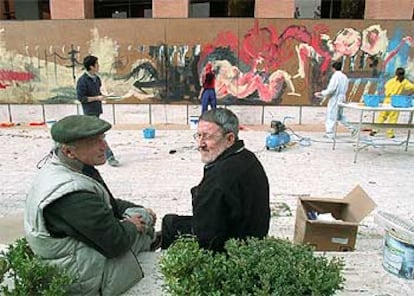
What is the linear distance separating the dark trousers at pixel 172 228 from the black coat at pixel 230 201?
0.39 meters

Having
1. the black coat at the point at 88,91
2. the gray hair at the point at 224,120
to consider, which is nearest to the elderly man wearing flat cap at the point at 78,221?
the gray hair at the point at 224,120

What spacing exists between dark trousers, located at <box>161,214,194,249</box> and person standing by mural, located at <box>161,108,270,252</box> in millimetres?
345

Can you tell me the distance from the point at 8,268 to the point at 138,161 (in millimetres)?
5337

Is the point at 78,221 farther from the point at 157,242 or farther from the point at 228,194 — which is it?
the point at 157,242

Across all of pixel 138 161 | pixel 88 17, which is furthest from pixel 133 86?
pixel 138 161

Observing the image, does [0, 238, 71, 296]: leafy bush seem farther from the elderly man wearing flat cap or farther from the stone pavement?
the stone pavement

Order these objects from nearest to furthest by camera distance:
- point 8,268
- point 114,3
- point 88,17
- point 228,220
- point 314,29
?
point 8,268 → point 228,220 → point 314,29 → point 88,17 → point 114,3

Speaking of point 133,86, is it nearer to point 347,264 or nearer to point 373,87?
point 373,87

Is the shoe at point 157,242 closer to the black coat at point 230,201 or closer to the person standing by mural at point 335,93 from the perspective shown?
the black coat at point 230,201

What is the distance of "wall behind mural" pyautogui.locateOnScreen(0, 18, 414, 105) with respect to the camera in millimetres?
11086

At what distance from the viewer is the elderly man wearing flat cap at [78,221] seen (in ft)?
6.10

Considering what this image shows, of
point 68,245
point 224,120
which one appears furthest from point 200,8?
point 68,245

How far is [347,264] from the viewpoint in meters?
2.39

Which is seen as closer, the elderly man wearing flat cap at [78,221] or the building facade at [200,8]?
the elderly man wearing flat cap at [78,221]
